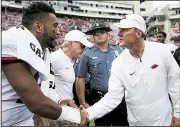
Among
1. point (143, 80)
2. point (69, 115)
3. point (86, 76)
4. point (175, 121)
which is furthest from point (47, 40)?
point (86, 76)

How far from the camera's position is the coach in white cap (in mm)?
3816

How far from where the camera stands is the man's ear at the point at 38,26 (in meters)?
2.68

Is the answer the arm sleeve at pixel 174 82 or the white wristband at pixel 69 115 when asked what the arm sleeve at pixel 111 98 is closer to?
the arm sleeve at pixel 174 82

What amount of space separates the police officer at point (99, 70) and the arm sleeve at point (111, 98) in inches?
50.4

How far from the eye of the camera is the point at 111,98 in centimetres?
405

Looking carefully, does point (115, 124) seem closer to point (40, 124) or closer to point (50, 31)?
point (40, 124)

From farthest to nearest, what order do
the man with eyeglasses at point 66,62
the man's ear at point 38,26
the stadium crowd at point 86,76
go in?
1. the man with eyeglasses at point 66,62
2. the man's ear at point 38,26
3. the stadium crowd at point 86,76

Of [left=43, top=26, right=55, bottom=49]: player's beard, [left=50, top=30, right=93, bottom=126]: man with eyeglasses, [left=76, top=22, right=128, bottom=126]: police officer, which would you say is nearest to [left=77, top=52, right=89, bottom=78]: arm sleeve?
[left=76, top=22, right=128, bottom=126]: police officer

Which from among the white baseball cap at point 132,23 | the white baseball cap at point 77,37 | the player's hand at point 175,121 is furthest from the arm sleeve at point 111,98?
the white baseball cap at point 77,37

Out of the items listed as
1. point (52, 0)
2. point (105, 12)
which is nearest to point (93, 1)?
point (105, 12)

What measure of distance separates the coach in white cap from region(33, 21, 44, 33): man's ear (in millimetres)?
1455

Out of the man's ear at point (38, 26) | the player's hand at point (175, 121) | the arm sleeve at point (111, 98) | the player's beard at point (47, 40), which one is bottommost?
the player's hand at point (175, 121)

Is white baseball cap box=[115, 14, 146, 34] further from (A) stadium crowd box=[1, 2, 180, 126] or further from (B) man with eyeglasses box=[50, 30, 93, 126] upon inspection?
(B) man with eyeglasses box=[50, 30, 93, 126]

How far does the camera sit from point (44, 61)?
250 cm
